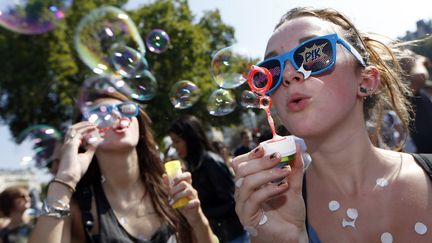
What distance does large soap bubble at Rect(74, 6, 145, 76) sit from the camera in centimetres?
406

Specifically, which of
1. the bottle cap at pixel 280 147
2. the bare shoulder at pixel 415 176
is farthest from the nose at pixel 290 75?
the bare shoulder at pixel 415 176

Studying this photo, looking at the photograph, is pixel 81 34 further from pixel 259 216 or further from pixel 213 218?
pixel 259 216

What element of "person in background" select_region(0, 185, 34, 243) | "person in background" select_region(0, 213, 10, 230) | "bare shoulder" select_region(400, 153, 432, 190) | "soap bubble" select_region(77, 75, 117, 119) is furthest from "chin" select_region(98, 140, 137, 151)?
"person in background" select_region(0, 213, 10, 230)

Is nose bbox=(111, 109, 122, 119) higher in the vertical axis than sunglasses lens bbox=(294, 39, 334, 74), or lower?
lower

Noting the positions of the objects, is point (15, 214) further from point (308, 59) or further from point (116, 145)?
point (308, 59)

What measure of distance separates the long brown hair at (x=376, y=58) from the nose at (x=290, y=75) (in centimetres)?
31

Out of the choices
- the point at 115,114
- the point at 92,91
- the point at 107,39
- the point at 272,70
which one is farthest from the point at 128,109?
the point at 107,39

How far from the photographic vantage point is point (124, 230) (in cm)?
223

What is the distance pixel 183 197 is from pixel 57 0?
3655mm

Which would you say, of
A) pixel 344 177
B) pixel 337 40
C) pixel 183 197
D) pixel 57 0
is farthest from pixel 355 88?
pixel 57 0

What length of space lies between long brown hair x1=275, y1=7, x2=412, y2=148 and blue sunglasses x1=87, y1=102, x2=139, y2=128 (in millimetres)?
1062

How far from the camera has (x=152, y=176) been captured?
2611mm

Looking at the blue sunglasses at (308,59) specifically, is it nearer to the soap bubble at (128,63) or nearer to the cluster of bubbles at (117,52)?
the cluster of bubbles at (117,52)

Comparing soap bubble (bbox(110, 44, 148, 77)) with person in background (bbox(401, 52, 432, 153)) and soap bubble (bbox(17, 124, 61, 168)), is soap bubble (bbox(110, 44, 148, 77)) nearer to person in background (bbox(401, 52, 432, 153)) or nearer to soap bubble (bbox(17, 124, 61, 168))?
soap bubble (bbox(17, 124, 61, 168))
